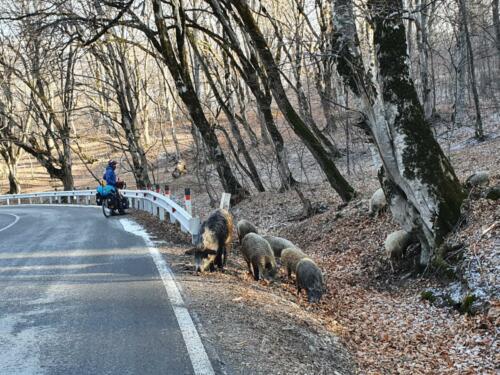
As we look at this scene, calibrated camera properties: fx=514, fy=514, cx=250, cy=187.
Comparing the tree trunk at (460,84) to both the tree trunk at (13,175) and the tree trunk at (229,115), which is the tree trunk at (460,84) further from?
the tree trunk at (13,175)

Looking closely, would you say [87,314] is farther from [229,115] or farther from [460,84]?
[460,84]

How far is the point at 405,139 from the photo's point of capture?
8.73 meters

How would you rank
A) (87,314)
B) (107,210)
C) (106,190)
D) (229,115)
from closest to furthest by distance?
(87,314) < (106,190) < (107,210) < (229,115)

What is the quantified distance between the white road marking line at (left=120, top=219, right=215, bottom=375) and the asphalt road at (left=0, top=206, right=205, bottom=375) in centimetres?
7

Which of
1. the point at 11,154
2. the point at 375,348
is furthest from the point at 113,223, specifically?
the point at 11,154

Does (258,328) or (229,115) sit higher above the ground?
(229,115)

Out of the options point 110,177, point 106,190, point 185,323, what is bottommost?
point 185,323

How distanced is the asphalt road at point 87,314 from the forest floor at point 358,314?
507 millimetres

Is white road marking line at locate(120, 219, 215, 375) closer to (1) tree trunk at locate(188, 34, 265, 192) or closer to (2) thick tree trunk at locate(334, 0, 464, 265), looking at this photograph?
(2) thick tree trunk at locate(334, 0, 464, 265)

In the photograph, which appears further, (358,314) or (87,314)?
(358,314)

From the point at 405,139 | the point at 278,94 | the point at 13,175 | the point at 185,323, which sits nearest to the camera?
the point at 185,323

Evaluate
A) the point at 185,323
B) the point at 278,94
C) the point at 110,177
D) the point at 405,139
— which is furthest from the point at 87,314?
the point at 110,177

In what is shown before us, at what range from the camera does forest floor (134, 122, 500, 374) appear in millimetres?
5359

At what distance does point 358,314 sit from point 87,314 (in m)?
4.03
